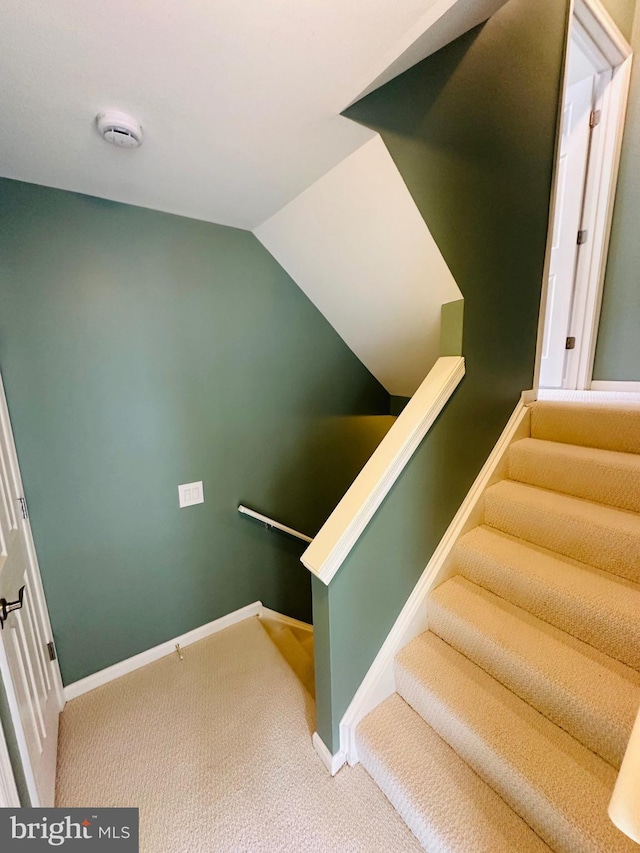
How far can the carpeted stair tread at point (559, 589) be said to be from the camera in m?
1.10

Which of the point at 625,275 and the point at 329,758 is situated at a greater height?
the point at 625,275

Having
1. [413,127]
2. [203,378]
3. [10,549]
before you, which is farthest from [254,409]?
[413,127]

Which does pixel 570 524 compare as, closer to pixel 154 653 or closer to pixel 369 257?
pixel 369 257

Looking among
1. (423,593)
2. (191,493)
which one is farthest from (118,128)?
(423,593)

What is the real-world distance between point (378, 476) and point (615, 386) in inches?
85.0

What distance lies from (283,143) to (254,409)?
124 cm

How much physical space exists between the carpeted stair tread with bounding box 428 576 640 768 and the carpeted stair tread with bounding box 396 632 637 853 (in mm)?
55

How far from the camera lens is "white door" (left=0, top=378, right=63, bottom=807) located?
922mm

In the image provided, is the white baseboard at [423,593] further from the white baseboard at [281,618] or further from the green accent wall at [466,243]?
the white baseboard at [281,618]

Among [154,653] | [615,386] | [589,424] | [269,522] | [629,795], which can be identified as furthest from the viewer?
[615,386]

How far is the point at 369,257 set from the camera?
5.15 feet

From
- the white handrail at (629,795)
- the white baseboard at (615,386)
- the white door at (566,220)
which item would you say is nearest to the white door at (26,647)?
the white handrail at (629,795)

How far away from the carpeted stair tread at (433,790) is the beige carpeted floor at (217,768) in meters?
0.10

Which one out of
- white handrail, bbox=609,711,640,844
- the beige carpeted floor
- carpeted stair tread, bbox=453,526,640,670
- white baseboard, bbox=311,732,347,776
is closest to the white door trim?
the beige carpeted floor
